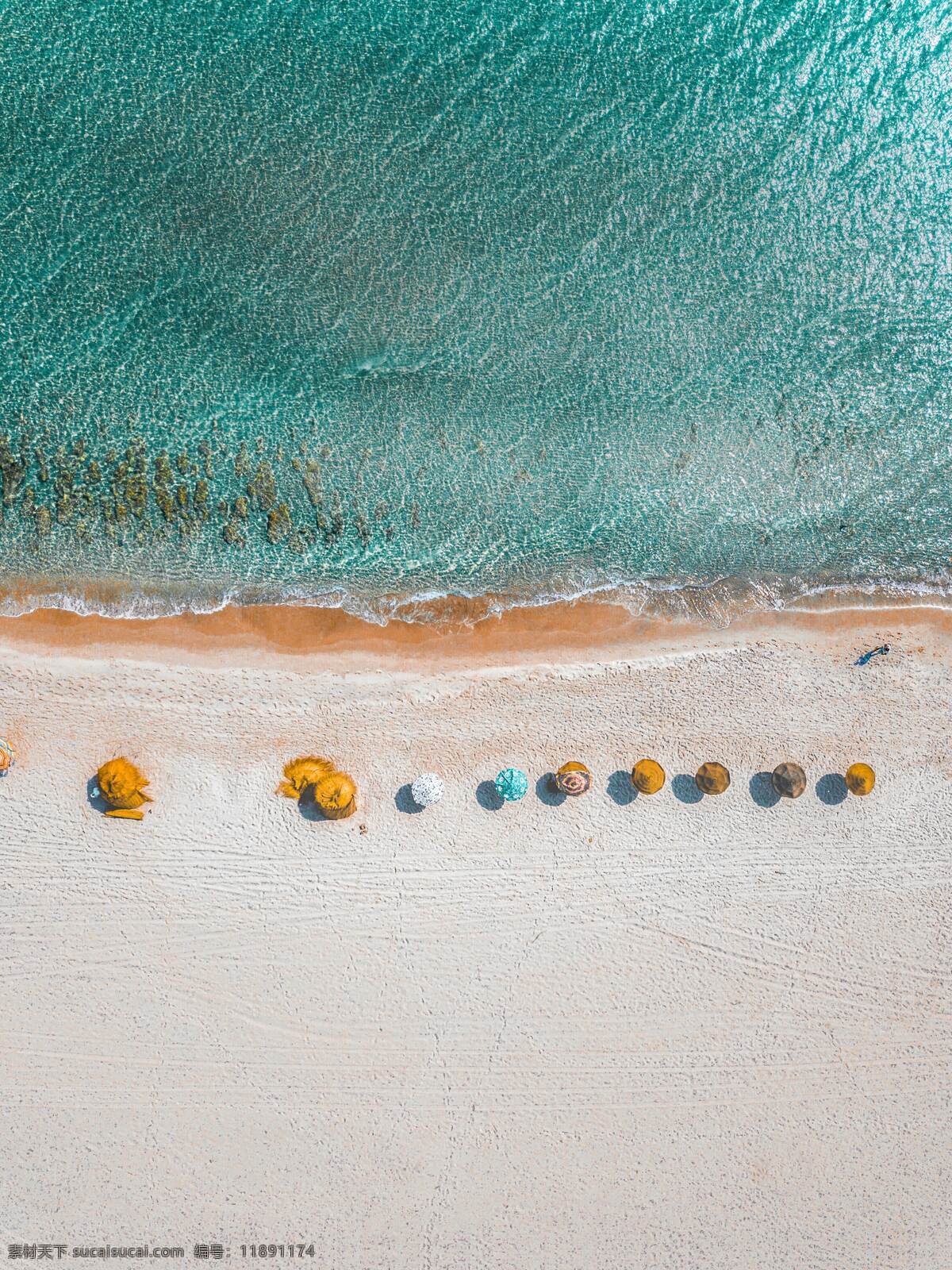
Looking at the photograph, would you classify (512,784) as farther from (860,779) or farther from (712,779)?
(860,779)

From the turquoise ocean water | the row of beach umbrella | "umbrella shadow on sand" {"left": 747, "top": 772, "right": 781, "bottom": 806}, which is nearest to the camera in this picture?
the row of beach umbrella

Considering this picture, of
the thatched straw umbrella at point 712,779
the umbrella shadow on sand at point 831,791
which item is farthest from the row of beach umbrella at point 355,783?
the umbrella shadow on sand at point 831,791

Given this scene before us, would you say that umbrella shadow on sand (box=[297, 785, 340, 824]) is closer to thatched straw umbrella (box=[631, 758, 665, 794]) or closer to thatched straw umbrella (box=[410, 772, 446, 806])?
thatched straw umbrella (box=[410, 772, 446, 806])

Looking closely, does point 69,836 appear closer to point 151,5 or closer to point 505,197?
point 505,197

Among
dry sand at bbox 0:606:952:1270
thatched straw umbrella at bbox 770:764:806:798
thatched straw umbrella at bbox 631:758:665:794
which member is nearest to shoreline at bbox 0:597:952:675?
dry sand at bbox 0:606:952:1270

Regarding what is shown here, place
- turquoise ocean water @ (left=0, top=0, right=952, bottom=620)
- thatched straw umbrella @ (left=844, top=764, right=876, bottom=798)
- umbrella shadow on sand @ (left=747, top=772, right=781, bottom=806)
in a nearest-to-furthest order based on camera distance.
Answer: thatched straw umbrella @ (left=844, top=764, right=876, bottom=798) < umbrella shadow on sand @ (left=747, top=772, right=781, bottom=806) < turquoise ocean water @ (left=0, top=0, right=952, bottom=620)

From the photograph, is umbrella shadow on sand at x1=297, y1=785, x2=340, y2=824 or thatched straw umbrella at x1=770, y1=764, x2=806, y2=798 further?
thatched straw umbrella at x1=770, y1=764, x2=806, y2=798
